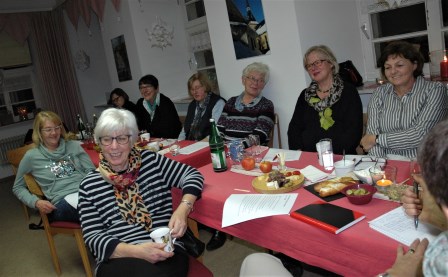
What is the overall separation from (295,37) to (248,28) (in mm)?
504

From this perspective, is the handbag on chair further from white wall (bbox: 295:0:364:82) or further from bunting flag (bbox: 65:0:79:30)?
bunting flag (bbox: 65:0:79:30)

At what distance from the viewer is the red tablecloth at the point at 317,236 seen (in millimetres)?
1056

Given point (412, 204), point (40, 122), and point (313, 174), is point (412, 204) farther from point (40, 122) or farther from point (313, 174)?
point (40, 122)

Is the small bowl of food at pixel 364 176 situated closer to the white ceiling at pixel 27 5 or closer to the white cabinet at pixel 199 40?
the white cabinet at pixel 199 40

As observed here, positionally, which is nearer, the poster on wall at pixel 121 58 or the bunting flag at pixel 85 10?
the poster on wall at pixel 121 58

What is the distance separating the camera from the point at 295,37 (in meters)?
2.80

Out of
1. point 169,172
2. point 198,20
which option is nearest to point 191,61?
point 198,20

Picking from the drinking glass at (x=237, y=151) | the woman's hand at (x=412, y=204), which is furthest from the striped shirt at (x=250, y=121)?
the woman's hand at (x=412, y=204)

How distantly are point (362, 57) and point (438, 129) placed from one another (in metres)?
2.72

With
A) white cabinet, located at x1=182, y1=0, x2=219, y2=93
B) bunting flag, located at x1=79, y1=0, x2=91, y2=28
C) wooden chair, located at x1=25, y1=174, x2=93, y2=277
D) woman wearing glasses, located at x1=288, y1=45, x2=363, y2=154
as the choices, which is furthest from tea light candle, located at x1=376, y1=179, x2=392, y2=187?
bunting flag, located at x1=79, y1=0, x2=91, y2=28

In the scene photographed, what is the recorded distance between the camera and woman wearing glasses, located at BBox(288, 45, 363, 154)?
2.29 meters

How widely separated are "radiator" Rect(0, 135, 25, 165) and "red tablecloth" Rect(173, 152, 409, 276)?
549cm

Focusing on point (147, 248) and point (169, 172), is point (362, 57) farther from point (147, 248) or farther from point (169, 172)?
point (147, 248)

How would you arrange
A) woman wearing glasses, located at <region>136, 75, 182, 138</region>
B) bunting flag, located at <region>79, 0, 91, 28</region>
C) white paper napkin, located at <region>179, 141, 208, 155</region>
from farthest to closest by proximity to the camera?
bunting flag, located at <region>79, 0, 91, 28</region>, woman wearing glasses, located at <region>136, 75, 182, 138</region>, white paper napkin, located at <region>179, 141, 208, 155</region>
